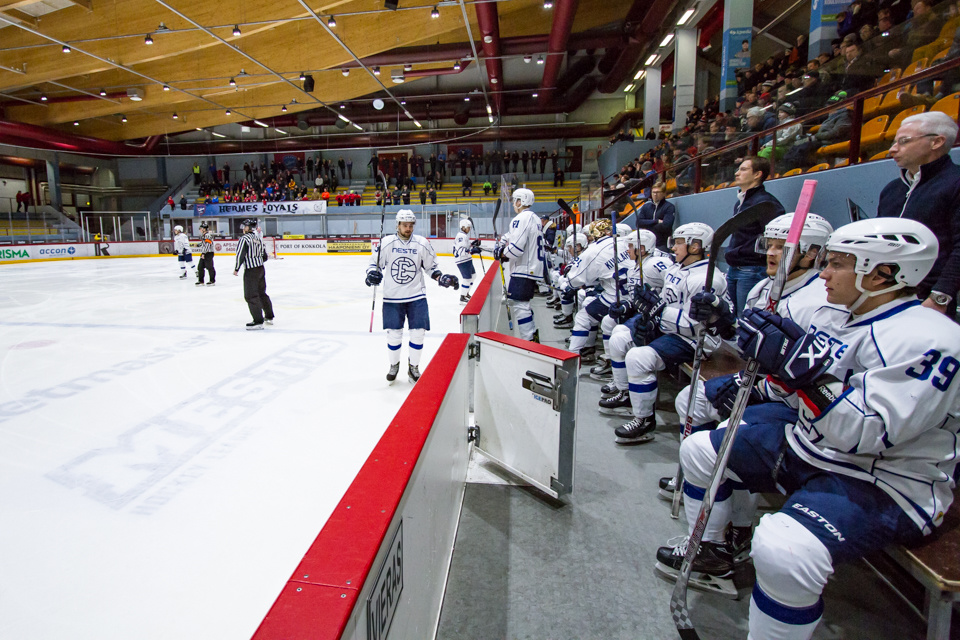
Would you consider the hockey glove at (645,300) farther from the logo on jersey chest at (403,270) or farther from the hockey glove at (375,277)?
the hockey glove at (375,277)

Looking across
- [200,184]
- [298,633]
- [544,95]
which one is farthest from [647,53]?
[200,184]

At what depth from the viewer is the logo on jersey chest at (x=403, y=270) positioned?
4457mm

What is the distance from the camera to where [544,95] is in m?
21.5

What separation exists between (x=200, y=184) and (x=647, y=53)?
24.3 metres

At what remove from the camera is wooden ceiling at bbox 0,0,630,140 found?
12750 millimetres

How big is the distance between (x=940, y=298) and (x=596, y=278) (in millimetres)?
2844

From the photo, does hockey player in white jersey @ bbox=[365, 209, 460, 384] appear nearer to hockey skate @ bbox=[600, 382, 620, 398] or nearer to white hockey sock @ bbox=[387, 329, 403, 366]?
white hockey sock @ bbox=[387, 329, 403, 366]

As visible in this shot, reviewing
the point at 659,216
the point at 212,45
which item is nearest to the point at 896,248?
the point at 659,216

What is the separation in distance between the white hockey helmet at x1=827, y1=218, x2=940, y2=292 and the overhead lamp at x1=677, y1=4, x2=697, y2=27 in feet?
46.5

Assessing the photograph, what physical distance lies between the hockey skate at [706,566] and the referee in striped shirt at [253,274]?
576cm

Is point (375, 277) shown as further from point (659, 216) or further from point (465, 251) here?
point (465, 251)

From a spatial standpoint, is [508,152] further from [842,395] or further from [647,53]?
[842,395]

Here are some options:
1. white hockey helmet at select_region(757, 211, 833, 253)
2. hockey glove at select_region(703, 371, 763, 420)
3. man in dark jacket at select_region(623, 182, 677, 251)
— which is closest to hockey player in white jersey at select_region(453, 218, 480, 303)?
man in dark jacket at select_region(623, 182, 677, 251)

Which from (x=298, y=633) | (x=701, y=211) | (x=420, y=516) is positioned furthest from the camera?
(x=701, y=211)
